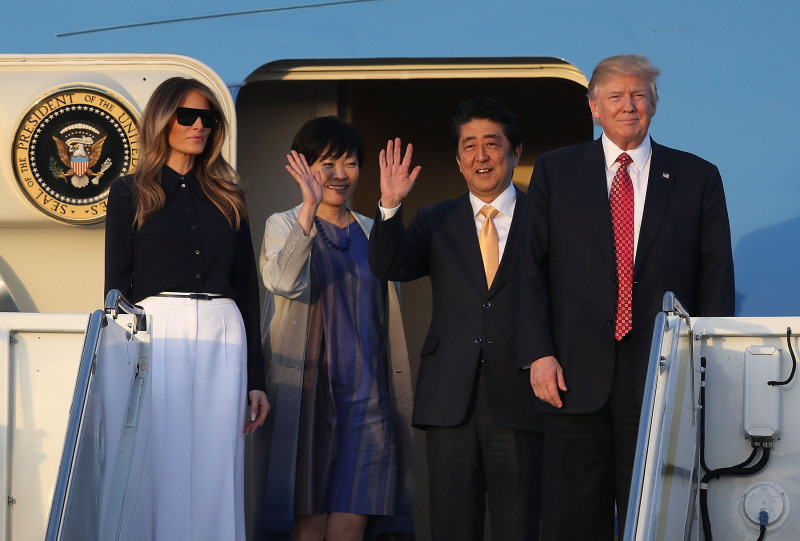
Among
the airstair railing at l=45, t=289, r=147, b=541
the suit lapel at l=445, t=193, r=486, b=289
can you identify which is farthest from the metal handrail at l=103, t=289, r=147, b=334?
the suit lapel at l=445, t=193, r=486, b=289

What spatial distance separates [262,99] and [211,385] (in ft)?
8.04

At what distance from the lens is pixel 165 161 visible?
3.62 m

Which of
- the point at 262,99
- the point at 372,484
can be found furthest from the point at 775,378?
the point at 262,99

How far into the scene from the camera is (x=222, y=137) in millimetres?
3674

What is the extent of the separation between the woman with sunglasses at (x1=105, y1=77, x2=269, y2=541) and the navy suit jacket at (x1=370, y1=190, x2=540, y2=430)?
1.81 ft

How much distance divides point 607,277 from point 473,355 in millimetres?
651

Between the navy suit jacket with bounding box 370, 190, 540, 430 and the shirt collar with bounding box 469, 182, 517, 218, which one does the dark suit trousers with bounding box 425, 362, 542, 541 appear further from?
the shirt collar with bounding box 469, 182, 517, 218

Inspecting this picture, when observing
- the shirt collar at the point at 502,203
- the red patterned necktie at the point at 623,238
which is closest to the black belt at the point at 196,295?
the shirt collar at the point at 502,203

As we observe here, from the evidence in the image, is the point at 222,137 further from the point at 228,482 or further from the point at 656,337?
the point at 656,337

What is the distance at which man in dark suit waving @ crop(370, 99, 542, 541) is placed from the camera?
3703 mm

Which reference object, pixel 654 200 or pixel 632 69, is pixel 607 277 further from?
pixel 632 69

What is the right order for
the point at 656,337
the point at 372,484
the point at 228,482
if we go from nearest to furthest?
1. the point at 656,337
2. the point at 228,482
3. the point at 372,484

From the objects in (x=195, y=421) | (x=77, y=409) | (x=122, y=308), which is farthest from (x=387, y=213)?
(x=77, y=409)

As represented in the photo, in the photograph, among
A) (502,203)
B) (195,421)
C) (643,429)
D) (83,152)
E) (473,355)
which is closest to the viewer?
(643,429)
